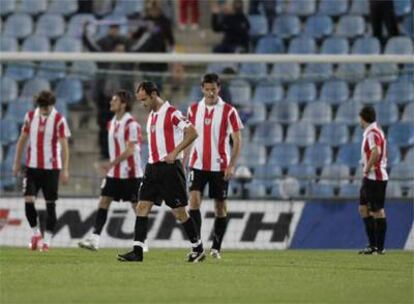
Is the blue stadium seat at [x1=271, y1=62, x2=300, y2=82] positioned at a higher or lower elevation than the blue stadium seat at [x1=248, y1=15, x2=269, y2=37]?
lower

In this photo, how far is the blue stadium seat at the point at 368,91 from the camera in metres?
22.2

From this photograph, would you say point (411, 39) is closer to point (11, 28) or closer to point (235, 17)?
point (235, 17)

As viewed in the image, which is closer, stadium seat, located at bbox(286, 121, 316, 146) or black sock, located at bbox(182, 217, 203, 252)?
black sock, located at bbox(182, 217, 203, 252)

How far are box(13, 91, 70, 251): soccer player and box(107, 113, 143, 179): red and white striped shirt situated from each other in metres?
0.79

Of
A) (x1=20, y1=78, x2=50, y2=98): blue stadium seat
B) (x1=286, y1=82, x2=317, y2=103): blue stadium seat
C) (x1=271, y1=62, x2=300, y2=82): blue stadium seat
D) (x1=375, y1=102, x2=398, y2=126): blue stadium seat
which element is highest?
(x1=271, y1=62, x2=300, y2=82): blue stadium seat

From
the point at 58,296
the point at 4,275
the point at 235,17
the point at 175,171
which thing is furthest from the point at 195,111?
the point at 235,17

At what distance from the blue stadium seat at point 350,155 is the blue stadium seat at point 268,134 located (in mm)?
1047

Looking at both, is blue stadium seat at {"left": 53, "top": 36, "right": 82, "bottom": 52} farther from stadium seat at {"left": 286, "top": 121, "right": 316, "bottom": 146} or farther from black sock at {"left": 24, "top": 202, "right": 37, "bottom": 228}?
black sock at {"left": 24, "top": 202, "right": 37, "bottom": 228}

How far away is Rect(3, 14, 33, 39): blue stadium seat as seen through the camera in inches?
1015

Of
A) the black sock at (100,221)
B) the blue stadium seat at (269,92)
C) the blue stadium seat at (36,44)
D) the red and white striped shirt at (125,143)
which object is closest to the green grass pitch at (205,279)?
the black sock at (100,221)

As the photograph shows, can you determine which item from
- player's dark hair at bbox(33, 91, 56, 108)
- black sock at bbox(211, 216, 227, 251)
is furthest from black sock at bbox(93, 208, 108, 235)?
black sock at bbox(211, 216, 227, 251)

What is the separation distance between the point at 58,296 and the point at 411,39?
14.1 m

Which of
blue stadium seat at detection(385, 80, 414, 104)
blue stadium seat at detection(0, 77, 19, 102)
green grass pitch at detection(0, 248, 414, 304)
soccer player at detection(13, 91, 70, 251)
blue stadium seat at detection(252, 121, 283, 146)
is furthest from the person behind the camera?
blue stadium seat at detection(0, 77, 19, 102)

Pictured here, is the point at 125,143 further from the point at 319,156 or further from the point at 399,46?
the point at 399,46
